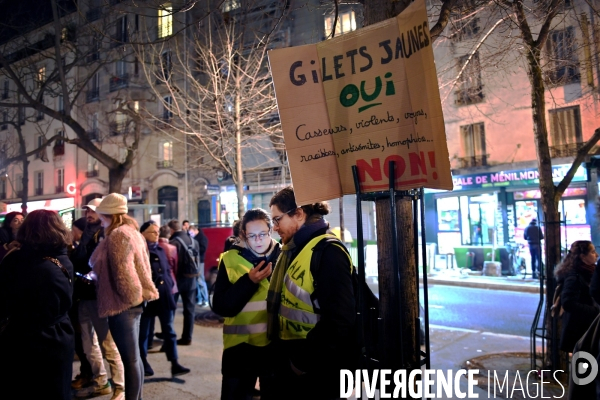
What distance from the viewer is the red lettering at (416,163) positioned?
250cm

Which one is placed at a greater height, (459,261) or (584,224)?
(584,224)

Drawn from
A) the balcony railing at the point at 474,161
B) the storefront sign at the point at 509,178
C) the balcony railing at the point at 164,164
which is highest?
the balcony railing at the point at 164,164

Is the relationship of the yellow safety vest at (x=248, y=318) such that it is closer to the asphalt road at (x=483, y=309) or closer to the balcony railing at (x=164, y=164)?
the asphalt road at (x=483, y=309)

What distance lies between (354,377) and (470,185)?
19.4m

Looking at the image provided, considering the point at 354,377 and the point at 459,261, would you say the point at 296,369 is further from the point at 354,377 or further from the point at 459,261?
the point at 459,261

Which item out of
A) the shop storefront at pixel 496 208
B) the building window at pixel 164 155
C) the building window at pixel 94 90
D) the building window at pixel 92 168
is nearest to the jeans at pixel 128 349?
the shop storefront at pixel 496 208

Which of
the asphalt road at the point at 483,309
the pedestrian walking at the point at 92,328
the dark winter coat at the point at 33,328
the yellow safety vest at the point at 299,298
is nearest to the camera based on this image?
the yellow safety vest at the point at 299,298

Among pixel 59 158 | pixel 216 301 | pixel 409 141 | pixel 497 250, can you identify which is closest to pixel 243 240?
pixel 216 301

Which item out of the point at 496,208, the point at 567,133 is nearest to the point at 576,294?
the point at 567,133

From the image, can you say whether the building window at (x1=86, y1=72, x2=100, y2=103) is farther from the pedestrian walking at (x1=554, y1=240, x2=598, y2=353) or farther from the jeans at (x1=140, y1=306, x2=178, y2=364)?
the pedestrian walking at (x1=554, y1=240, x2=598, y2=353)

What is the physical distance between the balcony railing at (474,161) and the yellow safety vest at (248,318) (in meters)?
19.2

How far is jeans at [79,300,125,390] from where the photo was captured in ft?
15.9

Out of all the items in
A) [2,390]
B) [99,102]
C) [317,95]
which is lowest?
[2,390]

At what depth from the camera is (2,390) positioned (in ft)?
10.4
